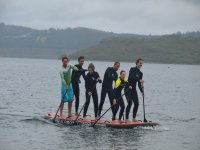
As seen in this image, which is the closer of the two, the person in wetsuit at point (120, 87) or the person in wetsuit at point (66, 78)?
the person in wetsuit at point (120, 87)

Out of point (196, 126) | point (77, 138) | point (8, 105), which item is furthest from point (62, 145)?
point (8, 105)

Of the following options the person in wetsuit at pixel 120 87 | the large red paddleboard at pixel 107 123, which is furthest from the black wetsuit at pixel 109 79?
the large red paddleboard at pixel 107 123

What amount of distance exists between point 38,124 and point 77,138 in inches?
148

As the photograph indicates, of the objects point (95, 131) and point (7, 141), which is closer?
point (7, 141)

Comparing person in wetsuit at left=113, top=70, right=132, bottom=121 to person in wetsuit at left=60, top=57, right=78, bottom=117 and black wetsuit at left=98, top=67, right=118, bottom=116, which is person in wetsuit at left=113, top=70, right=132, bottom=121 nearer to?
black wetsuit at left=98, top=67, right=118, bottom=116

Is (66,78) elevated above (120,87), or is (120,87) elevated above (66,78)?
(66,78)

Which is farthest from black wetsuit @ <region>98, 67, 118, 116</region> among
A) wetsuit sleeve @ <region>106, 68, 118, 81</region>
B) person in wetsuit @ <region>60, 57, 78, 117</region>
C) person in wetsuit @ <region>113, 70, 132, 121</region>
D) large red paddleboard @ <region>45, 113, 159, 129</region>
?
person in wetsuit @ <region>60, 57, 78, 117</region>

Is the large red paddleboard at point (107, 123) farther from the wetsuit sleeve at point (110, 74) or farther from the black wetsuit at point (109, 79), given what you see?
the wetsuit sleeve at point (110, 74)

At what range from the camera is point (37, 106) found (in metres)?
32.7

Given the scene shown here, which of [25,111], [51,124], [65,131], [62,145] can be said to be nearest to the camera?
[62,145]

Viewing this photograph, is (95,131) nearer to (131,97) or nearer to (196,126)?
(131,97)

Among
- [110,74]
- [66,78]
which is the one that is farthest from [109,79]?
[66,78]

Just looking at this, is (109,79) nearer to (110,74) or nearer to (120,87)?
(110,74)

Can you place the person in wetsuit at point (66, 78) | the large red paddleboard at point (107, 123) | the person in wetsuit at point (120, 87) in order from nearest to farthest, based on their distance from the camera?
the person in wetsuit at point (120, 87) → the large red paddleboard at point (107, 123) → the person in wetsuit at point (66, 78)
